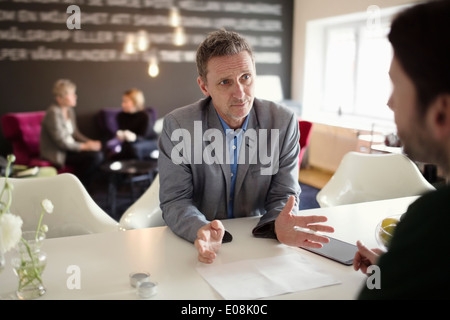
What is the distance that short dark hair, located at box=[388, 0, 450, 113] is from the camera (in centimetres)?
71

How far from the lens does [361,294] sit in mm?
823

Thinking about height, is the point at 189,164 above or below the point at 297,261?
above

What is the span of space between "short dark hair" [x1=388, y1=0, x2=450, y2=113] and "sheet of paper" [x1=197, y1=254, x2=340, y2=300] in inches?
23.4

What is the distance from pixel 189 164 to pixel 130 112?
13.3 feet

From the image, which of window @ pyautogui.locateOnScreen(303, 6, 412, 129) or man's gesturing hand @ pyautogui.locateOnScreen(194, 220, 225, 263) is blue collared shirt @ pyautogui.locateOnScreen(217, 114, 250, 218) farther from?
window @ pyautogui.locateOnScreen(303, 6, 412, 129)

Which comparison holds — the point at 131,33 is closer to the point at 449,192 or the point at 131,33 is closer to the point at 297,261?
the point at 297,261

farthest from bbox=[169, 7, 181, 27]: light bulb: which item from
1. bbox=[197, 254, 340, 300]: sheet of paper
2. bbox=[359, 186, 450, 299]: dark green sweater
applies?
bbox=[359, 186, 450, 299]: dark green sweater

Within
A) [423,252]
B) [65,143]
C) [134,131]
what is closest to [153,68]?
[134,131]

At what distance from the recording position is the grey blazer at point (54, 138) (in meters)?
4.67

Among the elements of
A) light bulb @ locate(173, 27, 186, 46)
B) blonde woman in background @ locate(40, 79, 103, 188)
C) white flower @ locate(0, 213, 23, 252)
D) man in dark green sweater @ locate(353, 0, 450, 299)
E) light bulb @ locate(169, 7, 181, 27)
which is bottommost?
blonde woman in background @ locate(40, 79, 103, 188)

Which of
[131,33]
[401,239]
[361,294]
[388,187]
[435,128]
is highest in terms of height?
[131,33]

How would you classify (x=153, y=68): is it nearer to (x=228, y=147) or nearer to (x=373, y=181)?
(x=373, y=181)

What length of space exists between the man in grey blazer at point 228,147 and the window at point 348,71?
4.05m

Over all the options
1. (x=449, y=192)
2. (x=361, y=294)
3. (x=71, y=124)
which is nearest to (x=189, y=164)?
(x=361, y=294)
